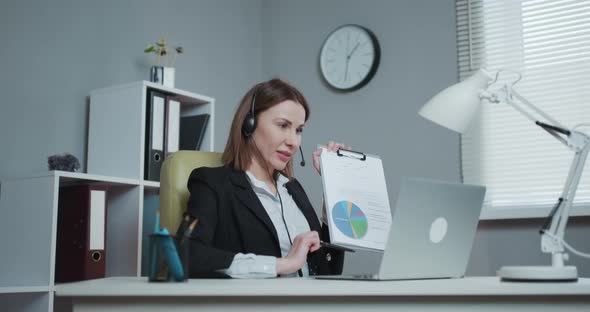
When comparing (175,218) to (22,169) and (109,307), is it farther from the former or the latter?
(22,169)

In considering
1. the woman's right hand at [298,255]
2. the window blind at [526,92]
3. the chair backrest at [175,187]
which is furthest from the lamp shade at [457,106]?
the window blind at [526,92]

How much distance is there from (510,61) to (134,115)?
181cm

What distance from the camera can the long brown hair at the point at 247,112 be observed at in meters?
1.92

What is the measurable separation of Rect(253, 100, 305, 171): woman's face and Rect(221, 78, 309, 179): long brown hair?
0.8 inches

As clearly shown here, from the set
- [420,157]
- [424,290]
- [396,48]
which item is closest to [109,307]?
[424,290]

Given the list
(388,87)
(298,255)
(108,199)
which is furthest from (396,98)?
(298,255)

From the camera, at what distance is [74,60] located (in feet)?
8.30

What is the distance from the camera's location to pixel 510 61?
2.92 m

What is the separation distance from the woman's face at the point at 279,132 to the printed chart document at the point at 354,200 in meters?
0.34

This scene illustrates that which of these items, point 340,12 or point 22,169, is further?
point 340,12

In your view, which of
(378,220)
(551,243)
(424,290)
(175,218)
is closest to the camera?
(424,290)

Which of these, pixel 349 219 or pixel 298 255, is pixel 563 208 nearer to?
pixel 349 219

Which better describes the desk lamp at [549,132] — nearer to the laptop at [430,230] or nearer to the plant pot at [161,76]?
the laptop at [430,230]

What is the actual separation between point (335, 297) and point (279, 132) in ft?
2.98
